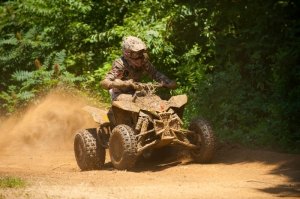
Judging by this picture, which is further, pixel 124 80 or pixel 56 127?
pixel 56 127

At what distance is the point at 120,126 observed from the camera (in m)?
9.38

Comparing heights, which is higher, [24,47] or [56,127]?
[24,47]

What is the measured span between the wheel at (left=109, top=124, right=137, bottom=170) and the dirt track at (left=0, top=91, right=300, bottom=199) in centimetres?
16

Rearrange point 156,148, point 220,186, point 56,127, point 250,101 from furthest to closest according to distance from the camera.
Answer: point 56,127 → point 250,101 → point 156,148 → point 220,186

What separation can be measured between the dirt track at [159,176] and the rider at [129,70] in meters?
1.36

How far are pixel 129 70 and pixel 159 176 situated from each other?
7.71ft

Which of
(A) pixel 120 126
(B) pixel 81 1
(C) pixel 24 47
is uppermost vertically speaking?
(B) pixel 81 1

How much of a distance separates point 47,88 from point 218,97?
16.5 feet

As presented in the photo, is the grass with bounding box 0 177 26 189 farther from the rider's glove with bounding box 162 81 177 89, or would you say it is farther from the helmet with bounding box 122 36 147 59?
the rider's glove with bounding box 162 81 177 89

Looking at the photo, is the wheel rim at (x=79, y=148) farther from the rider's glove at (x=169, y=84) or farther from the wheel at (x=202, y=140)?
the wheel at (x=202, y=140)

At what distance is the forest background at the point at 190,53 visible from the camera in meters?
11.5

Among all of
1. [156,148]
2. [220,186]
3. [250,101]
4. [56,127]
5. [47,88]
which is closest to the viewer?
[220,186]

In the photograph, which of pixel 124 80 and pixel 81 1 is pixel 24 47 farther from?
pixel 124 80

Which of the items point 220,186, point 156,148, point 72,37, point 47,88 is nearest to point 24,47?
point 72,37
